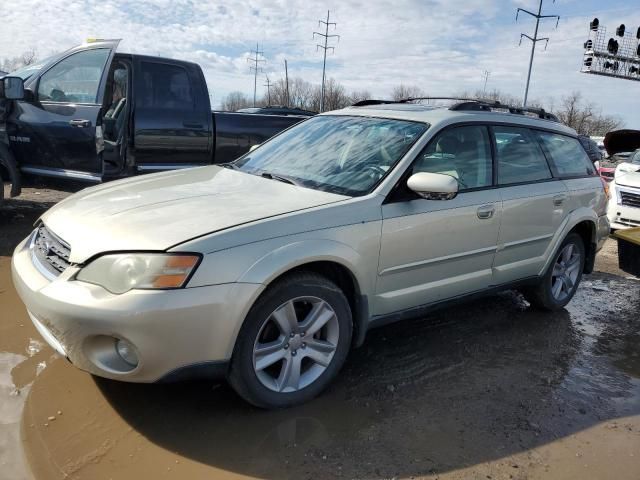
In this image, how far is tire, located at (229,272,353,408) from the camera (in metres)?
2.70

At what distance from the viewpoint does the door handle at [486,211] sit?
3.70 metres

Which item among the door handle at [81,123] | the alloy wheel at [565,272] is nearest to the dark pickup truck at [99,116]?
the door handle at [81,123]

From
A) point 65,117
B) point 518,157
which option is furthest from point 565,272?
point 65,117

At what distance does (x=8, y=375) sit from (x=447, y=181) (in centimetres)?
280

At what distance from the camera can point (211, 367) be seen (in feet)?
8.46

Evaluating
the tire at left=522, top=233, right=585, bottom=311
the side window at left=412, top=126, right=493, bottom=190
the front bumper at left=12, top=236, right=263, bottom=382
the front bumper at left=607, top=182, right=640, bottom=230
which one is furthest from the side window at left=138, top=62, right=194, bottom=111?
the front bumper at left=607, top=182, right=640, bottom=230

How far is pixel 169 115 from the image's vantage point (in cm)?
625

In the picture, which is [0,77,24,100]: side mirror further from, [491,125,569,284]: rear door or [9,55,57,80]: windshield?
[491,125,569,284]: rear door

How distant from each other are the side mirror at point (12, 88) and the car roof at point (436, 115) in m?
3.60

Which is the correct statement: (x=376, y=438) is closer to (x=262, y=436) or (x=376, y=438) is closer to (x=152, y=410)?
(x=262, y=436)

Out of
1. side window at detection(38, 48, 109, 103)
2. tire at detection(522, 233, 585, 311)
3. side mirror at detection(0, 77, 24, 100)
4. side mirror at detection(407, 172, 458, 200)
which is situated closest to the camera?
side mirror at detection(407, 172, 458, 200)

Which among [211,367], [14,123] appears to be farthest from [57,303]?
[14,123]

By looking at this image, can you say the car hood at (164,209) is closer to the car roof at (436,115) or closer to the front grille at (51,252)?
the front grille at (51,252)

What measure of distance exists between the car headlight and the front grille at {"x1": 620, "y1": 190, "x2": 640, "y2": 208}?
7589 mm
